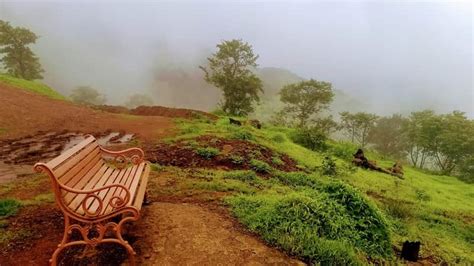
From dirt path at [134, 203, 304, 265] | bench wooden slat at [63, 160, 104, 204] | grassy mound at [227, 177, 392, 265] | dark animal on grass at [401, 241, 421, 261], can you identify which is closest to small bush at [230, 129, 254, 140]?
grassy mound at [227, 177, 392, 265]

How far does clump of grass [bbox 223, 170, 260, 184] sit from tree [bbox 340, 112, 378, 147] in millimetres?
42433

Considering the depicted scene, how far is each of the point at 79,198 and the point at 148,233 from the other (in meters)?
1.10

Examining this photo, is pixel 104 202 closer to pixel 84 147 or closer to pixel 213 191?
pixel 84 147

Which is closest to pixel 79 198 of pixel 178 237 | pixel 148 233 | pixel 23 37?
pixel 148 233

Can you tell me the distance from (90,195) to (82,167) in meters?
1.25

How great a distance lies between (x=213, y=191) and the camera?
7414 mm

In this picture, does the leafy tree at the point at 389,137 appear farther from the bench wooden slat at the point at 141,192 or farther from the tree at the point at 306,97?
the bench wooden slat at the point at 141,192

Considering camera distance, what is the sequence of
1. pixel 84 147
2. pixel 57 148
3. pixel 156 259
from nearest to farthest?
pixel 156 259, pixel 84 147, pixel 57 148

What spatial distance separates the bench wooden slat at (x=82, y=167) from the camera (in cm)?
417

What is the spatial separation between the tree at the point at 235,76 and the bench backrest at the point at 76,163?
30.0 meters

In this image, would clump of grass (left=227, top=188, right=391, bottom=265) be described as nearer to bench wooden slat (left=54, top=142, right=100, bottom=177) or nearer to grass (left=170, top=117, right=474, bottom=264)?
grass (left=170, top=117, right=474, bottom=264)

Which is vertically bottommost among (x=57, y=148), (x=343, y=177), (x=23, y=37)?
(x=57, y=148)

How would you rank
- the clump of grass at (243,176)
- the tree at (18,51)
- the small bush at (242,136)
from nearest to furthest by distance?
1. the clump of grass at (243,176)
2. the small bush at (242,136)
3. the tree at (18,51)

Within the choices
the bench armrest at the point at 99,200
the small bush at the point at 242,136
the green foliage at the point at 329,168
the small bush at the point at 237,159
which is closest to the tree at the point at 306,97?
the small bush at the point at 242,136
